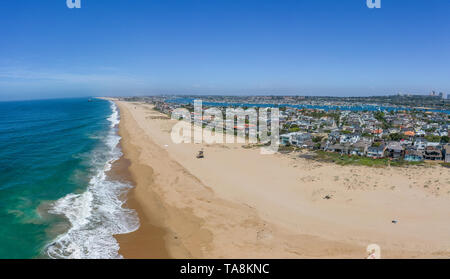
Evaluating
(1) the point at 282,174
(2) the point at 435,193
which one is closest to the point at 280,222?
(1) the point at 282,174

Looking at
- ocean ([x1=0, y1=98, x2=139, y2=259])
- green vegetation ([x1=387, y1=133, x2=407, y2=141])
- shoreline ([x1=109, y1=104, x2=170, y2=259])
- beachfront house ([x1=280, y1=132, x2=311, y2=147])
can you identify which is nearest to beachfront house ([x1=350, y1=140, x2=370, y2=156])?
beachfront house ([x1=280, y1=132, x2=311, y2=147])

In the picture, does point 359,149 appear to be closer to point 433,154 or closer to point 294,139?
→ point 433,154

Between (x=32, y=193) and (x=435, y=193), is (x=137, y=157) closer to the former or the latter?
(x=32, y=193)

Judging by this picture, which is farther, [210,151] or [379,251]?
[210,151]

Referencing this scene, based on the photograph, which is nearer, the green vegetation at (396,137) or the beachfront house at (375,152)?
the beachfront house at (375,152)

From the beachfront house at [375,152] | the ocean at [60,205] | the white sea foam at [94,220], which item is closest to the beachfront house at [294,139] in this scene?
the beachfront house at [375,152]

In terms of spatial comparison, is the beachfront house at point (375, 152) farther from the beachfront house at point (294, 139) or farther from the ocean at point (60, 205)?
the ocean at point (60, 205)

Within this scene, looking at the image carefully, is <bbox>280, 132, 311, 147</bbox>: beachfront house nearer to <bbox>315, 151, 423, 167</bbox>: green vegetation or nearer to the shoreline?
<bbox>315, 151, 423, 167</bbox>: green vegetation

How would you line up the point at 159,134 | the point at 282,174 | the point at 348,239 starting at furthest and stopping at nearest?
the point at 159,134
the point at 282,174
the point at 348,239
